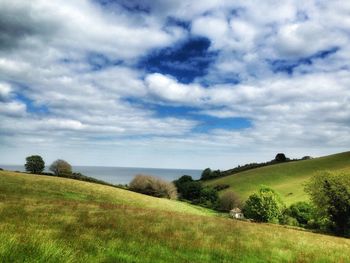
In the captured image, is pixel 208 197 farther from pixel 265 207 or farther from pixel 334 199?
pixel 334 199

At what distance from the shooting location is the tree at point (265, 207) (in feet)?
241

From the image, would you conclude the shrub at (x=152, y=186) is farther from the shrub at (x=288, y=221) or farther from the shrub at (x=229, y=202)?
the shrub at (x=288, y=221)

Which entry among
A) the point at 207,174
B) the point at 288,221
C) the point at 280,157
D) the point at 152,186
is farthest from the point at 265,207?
the point at 280,157

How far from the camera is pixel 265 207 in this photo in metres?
74.3

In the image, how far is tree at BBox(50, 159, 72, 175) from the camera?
314 feet

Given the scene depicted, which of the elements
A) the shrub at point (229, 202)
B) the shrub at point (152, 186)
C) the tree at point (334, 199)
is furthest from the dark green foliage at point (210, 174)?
the tree at point (334, 199)

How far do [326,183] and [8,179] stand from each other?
49092 mm

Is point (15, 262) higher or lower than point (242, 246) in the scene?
higher

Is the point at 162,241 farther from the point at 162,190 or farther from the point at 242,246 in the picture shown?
the point at 162,190

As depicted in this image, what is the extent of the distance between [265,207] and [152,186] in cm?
4188

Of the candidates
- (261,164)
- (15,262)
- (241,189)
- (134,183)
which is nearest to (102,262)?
(15,262)

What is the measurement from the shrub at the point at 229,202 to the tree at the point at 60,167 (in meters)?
50.6

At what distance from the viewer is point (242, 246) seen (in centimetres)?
1764

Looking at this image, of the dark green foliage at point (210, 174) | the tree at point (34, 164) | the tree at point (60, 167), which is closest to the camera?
the tree at point (34, 164)
